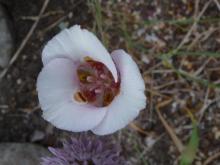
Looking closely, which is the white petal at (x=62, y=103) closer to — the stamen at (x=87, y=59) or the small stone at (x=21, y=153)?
the stamen at (x=87, y=59)

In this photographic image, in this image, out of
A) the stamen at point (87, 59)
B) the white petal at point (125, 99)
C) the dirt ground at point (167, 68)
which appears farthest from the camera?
the dirt ground at point (167, 68)

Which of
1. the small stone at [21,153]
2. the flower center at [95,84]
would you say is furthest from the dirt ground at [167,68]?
the flower center at [95,84]

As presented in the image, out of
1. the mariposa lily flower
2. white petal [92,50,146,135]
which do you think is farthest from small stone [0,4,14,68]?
white petal [92,50,146,135]

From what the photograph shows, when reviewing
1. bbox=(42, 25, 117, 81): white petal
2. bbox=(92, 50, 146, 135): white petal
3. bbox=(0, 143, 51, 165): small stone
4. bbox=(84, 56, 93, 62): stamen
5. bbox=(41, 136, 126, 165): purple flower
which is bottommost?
bbox=(0, 143, 51, 165): small stone

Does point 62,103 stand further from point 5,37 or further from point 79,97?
point 5,37

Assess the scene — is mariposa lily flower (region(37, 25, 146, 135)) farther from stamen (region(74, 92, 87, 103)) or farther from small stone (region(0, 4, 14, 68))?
small stone (region(0, 4, 14, 68))

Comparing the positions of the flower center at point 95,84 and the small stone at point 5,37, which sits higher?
the small stone at point 5,37

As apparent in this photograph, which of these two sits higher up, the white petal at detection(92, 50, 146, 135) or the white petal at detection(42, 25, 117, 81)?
the white petal at detection(42, 25, 117, 81)

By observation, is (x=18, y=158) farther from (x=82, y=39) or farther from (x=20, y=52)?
(x=82, y=39)
